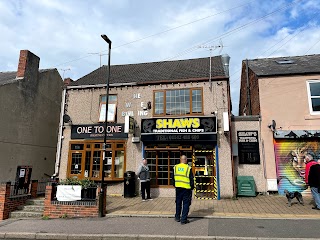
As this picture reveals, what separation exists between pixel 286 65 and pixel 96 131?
1097cm

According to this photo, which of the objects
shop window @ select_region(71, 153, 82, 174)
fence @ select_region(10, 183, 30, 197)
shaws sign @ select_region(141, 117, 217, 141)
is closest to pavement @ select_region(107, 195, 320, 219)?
shop window @ select_region(71, 153, 82, 174)

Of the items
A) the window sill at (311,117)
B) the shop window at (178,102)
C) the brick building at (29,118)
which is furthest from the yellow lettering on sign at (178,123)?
the brick building at (29,118)

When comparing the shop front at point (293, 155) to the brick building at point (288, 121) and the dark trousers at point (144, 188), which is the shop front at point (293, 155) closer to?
the brick building at point (288, 121)

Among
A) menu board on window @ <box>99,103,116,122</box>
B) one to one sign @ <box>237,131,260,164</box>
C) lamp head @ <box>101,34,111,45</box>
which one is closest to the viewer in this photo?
lamp head @ <box>101,34,111,45</box>

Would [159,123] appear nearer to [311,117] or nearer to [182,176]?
[182,176]

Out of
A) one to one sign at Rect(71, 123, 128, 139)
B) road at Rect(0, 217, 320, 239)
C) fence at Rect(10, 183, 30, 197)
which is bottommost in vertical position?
road at Rect(0, 217, 320, 239)

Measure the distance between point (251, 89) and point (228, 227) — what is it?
32.8 feet

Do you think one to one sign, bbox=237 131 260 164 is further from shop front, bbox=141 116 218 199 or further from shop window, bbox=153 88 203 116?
shop window, bbox=153 88 203 116

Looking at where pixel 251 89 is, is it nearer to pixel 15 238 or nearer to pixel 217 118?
pixel 217 118

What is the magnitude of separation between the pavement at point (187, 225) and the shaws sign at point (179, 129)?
3198 millimetres

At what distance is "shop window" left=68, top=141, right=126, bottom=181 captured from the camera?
11953mm

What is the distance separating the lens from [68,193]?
828 centimetres

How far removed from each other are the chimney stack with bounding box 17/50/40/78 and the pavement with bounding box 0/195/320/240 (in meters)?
9.41

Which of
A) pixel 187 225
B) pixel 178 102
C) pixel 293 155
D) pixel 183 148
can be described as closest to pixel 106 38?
pixel 178 102
